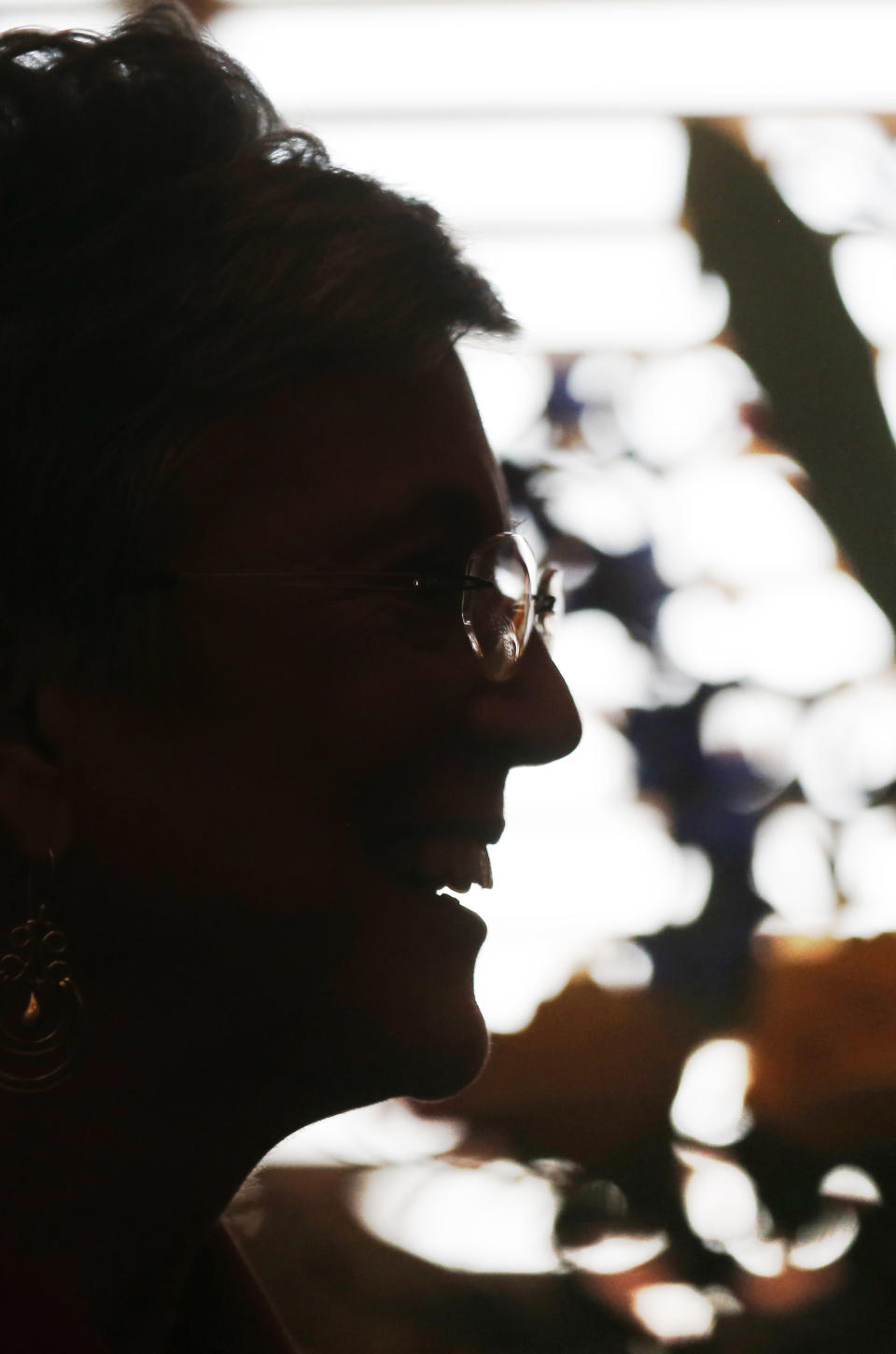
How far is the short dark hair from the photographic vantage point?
956mm

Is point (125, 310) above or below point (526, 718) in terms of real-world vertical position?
above

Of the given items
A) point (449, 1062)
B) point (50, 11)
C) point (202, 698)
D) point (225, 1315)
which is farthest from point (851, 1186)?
point (50, 11)

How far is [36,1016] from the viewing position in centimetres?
94

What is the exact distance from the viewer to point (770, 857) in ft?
4.15

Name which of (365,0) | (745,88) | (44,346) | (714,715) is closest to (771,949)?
(714,715)

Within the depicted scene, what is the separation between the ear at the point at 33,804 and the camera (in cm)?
95

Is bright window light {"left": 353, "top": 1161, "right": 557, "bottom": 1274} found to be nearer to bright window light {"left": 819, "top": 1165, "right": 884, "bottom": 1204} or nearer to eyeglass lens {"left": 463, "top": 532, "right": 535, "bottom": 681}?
bright window light {"left": 819, "top": 1165, "right": 884, "bottom": 1204}

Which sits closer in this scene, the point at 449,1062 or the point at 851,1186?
the point at 449,1062

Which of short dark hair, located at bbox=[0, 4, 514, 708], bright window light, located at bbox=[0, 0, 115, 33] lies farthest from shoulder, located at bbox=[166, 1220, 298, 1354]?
bright window light, located at bbox=[0, 0, 115, 33]

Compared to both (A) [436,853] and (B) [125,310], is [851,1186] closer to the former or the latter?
(A) [436,853]

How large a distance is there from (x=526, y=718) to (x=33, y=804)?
1.07ft

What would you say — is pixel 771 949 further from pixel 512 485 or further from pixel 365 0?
pixel 365 0

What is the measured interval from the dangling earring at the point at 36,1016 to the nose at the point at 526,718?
11.7 inches

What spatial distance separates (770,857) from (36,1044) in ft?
2.02
